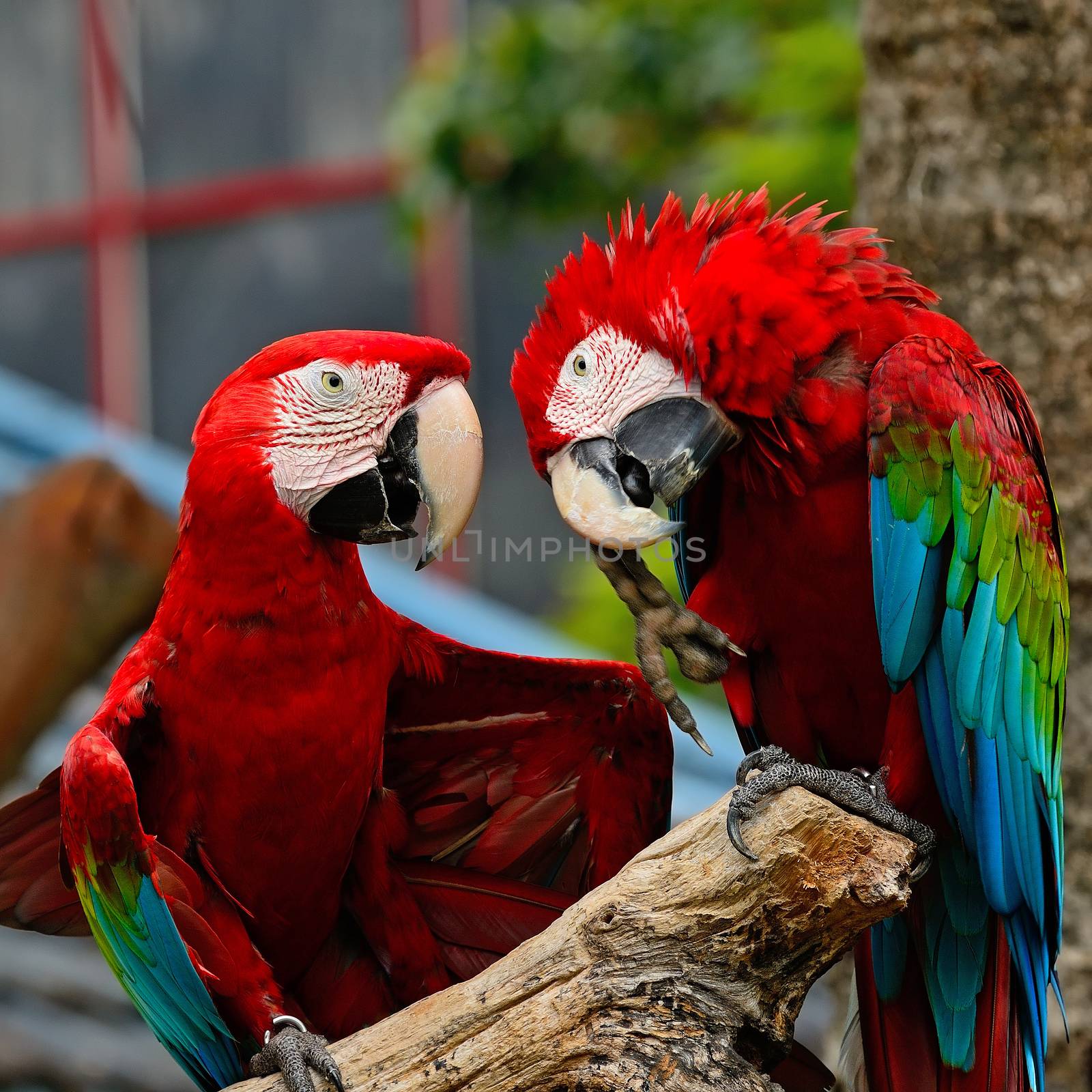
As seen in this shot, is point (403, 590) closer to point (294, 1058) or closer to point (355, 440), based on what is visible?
point (355, 440)

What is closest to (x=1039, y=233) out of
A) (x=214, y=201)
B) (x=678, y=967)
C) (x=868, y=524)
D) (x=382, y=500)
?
(x=868, y=524)

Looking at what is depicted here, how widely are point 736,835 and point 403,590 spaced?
10.6ft

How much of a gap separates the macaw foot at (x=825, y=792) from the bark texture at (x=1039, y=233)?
0.93 meters

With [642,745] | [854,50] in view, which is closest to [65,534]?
[642,745]

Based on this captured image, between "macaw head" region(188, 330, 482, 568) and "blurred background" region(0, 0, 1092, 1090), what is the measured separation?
1.08 metres

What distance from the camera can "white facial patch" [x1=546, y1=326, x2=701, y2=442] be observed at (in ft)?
6.00

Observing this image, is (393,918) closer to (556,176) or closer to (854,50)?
(854,50)

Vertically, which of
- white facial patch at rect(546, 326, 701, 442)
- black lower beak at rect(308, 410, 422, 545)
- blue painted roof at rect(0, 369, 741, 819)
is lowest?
blue painted roof at rect(0, 369, 741, 819)

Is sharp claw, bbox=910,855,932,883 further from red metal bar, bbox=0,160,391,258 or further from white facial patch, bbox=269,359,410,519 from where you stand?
red metal bar, bbox=0,160,391,258

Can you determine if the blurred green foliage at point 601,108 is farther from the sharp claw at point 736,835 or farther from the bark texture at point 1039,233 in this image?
the sharp claw at point 736,835

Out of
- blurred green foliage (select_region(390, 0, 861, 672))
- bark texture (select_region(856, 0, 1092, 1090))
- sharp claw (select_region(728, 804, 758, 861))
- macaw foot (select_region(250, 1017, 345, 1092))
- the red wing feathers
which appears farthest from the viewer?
blurred green foliage (select_region(390, 0, 861, 672))

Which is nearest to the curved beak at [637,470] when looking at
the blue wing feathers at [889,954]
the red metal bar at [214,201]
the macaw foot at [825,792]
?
the macaw foot at [825,792]

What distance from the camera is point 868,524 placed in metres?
1.95

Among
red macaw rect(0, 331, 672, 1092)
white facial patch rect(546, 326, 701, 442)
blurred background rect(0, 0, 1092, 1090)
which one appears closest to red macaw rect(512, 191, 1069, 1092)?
white facial patch rect(546, 326, 701, 442)
